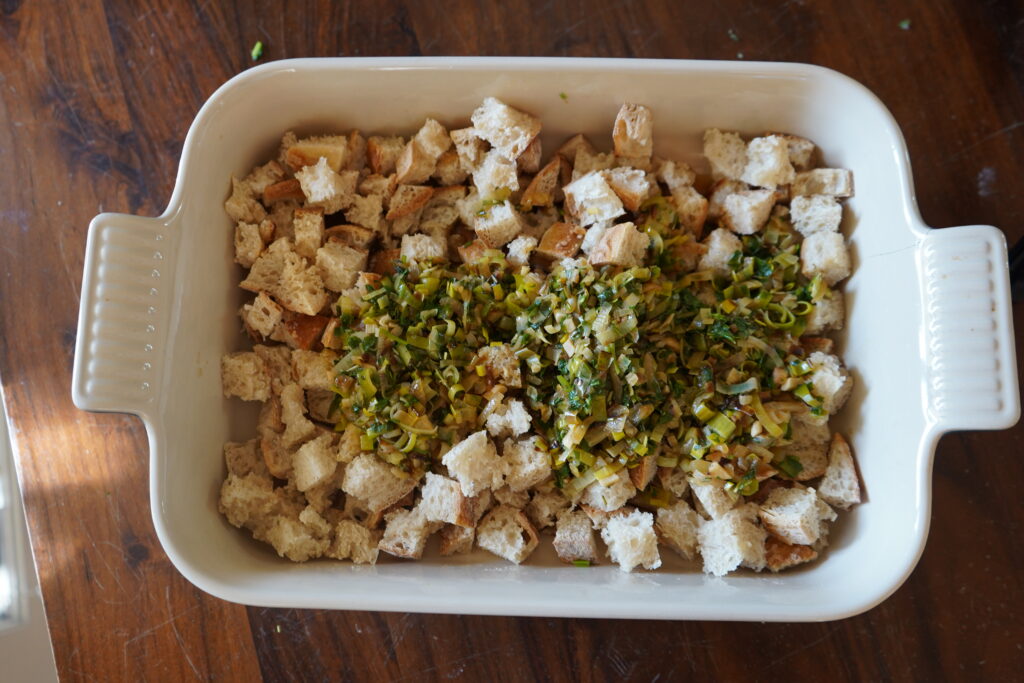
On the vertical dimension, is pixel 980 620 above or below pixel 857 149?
below

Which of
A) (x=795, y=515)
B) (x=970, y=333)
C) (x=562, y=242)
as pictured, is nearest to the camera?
(x=970, y=333)

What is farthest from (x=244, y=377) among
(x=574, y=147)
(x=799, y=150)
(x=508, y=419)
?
(x=799, y=150)

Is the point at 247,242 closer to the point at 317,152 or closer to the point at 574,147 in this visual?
the point at 317,152

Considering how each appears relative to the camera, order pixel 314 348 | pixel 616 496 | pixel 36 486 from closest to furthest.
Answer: pixel 616 496 → pixel 314 348 → pixel 36 486

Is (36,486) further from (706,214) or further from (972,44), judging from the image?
(972,44)

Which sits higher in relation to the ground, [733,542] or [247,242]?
[247,242]

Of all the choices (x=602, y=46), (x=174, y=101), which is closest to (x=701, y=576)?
(x=602, y=46)

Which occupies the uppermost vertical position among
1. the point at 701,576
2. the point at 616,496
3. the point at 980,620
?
the point at 616,496

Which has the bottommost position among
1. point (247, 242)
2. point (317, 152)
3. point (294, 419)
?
point (294, 419)
